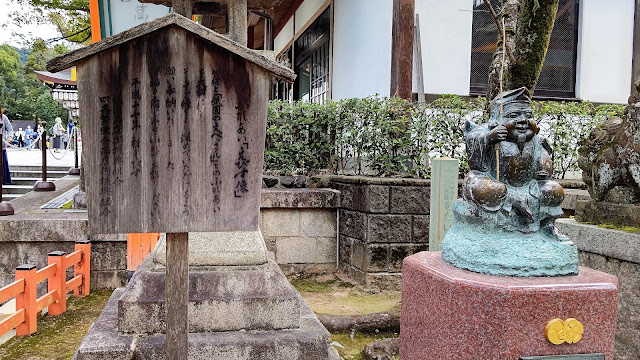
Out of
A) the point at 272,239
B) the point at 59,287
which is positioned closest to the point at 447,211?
the point at 272,239

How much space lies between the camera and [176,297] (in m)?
2.55

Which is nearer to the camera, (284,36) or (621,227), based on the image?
(621,227)

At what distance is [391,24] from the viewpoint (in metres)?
7.55

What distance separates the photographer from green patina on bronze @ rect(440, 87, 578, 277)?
2.95 m

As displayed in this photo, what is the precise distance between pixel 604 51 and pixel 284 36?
1020 centimetres

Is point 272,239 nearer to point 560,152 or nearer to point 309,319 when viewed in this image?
point 309,319

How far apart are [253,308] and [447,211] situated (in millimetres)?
2083

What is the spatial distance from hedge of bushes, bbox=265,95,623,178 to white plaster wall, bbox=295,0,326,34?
5.07 meters

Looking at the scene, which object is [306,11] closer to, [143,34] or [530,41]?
[530,41]

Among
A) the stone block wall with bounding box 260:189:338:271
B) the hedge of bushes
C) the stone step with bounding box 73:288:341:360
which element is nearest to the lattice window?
the hedge of bushes

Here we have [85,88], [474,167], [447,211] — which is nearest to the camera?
[85,88]

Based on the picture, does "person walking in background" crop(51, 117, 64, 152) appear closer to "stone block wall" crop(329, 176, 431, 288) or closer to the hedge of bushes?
the hedge of bushes

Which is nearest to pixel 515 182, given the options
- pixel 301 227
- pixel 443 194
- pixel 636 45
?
pixel 443 194

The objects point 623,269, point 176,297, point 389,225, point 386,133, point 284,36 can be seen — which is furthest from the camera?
point 284,36
